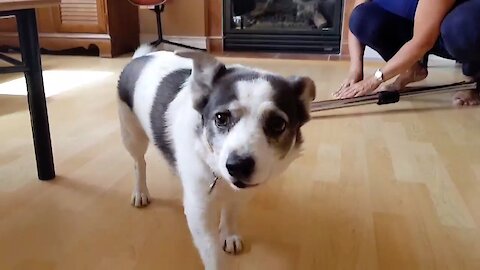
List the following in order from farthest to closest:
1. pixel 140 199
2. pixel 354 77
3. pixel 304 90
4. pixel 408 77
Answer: pixel 408 77 < pixel 354 77 < pixel 140 199 < pixel 304 90

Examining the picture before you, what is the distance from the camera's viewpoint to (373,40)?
2.42 m

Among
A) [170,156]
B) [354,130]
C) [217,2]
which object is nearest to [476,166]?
[354,130]

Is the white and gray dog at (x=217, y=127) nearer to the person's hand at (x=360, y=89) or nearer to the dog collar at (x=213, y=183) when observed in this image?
the dog collar at (x=213, y=183)

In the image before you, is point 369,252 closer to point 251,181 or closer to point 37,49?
point 251,181

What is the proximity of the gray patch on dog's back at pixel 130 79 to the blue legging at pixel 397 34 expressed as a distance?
134 cm

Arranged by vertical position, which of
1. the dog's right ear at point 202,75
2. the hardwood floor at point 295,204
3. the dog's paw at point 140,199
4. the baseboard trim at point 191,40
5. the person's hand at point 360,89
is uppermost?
the dog's right ear at point 202,75

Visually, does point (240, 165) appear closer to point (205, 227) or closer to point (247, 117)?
point (247, 117)

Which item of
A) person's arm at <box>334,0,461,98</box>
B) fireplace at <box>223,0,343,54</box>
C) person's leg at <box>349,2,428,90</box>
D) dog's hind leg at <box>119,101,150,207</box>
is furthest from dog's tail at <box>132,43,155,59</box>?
fireplace at <box>223,0,343,54</box>

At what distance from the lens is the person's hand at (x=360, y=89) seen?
2.24m

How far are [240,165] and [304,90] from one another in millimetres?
239

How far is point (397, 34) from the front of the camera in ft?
7.86

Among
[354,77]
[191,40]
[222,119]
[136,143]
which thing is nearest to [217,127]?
[222,119]

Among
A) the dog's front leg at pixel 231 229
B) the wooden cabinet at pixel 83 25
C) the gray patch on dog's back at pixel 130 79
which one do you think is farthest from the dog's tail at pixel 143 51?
the wooden cabinet at pixel 83 25

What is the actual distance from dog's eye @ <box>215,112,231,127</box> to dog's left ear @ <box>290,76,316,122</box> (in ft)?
0.53
